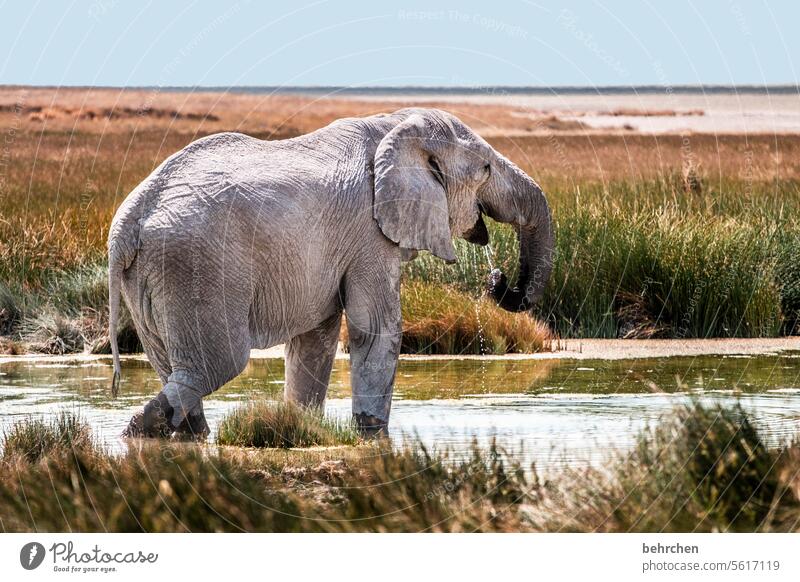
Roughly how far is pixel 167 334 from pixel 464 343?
22.4 feet

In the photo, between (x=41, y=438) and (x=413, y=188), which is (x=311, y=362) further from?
(x=41, y=438)

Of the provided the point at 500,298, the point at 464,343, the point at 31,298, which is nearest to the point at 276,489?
the point at 500,298

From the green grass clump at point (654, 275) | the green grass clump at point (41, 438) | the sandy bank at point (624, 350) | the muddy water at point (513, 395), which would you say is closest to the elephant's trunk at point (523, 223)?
the muddy water at point (513, 395)

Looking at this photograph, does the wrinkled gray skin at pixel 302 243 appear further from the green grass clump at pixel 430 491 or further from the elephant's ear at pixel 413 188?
the green grass clump at pixel 430 491

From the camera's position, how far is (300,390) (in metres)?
11.7

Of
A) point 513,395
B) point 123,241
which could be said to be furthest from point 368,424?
point 513,395

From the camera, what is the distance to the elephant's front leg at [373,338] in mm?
11062

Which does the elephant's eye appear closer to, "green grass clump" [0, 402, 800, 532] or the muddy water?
the muddy water

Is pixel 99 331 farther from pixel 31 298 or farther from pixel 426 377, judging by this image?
pixel 426 377

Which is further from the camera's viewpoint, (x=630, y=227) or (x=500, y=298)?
(x=630, y=227)

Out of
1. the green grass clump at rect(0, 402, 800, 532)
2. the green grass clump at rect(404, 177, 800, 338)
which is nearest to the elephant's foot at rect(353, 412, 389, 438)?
the green grass clump at rect(0, 402, 800, 532)
